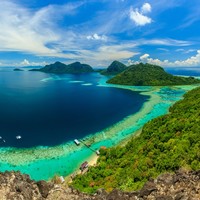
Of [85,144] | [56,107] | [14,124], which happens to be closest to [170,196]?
[85,144]

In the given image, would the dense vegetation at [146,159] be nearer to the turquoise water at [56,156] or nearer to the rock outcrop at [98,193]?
the turquoise water at [56,156]

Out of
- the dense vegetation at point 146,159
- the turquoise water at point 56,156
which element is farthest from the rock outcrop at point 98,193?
the turquoise water at point 56,156

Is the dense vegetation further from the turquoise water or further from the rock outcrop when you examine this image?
the rock outcrop

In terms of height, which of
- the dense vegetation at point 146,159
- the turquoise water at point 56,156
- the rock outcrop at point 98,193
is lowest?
the turquoise water at point 56,156

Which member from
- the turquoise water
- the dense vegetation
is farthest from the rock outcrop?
the turquoise water

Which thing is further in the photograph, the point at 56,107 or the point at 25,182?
the point at 56,107

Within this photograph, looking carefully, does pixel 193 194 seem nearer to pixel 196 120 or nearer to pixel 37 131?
pixel 196 120

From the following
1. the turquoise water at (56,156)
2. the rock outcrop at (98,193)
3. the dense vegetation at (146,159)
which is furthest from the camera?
the turquoise water at (56,156)
